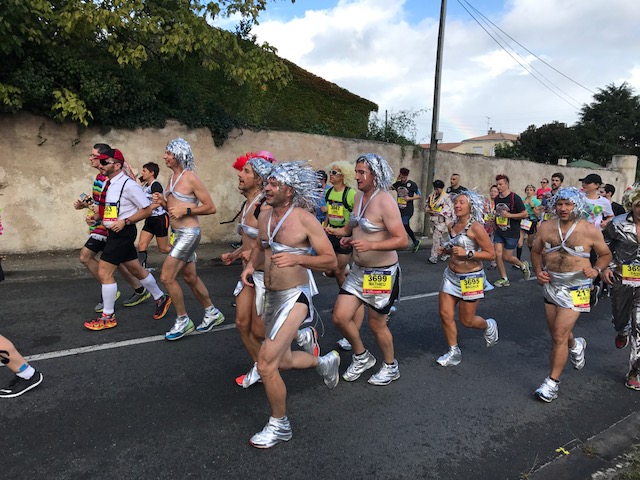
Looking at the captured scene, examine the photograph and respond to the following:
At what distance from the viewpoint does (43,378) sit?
3703 mm

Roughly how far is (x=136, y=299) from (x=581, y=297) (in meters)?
5.07

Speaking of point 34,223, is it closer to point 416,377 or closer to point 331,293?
point 331,293

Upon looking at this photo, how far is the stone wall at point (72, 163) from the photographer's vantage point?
814 cm

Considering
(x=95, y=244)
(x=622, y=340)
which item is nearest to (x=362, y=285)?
(x=622, y=340)

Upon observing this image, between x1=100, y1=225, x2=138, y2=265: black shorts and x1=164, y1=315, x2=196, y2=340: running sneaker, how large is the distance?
0.98 metres

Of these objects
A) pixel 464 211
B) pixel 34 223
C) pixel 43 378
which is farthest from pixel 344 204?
pixel 34 223

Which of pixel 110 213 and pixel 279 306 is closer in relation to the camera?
pixel 279 306

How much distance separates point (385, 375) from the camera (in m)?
3.90

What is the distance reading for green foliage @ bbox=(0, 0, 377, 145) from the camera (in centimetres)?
713

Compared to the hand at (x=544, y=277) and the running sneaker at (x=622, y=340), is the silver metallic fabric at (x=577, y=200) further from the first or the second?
the running sneaker at (x=622, y=340)

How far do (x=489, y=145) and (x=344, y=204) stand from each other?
86.9m

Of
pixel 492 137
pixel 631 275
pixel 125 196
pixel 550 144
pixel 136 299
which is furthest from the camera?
pixel 492 137

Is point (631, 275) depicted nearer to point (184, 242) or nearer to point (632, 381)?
point (632, 381)

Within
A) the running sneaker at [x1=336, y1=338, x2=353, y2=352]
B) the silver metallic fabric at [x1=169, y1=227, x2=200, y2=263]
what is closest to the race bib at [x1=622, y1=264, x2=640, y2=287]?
the running sneaker at [x1=336, y1=338, x2=353, y2=352]
